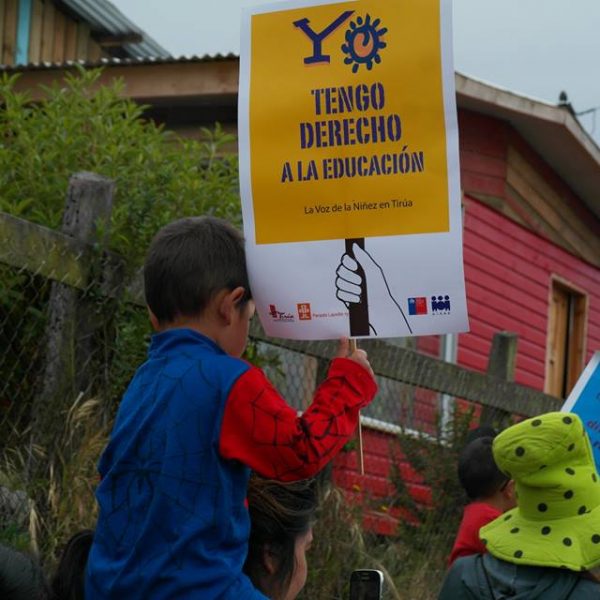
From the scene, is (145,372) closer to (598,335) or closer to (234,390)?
(234,390)

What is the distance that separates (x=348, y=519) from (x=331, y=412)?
130 inches

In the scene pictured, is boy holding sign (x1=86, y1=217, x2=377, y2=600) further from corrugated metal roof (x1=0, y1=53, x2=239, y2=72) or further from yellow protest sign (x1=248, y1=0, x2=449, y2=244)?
corrugated metal roof (x1=0, y1=53, x2=239, y2=72)

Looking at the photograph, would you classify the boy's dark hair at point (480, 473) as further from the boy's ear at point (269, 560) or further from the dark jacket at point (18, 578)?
the dark jacket at point (18, 578)

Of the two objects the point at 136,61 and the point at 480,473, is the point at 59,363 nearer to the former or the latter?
the point at 480,473

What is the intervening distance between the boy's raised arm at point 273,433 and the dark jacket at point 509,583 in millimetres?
1004

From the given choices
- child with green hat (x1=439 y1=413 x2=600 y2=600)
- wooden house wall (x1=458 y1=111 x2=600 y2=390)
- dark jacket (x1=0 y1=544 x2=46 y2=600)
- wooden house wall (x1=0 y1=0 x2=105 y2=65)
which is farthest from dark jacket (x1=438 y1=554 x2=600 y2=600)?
wooden house wall (x1=0 y1=0 x2=105 y2=65)

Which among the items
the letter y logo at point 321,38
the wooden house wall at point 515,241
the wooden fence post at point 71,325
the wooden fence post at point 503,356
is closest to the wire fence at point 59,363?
the wooden fence post at point 71,325

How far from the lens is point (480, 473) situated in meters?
5.13

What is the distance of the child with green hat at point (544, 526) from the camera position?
347 cm

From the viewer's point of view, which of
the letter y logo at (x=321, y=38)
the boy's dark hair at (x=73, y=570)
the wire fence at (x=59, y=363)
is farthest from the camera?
the wire fence at (x=59, y=363)

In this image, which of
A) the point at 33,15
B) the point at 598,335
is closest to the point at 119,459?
the point at 33,15

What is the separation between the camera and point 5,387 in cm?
498

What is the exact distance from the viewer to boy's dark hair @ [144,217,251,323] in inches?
109

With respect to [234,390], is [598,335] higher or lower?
higher
